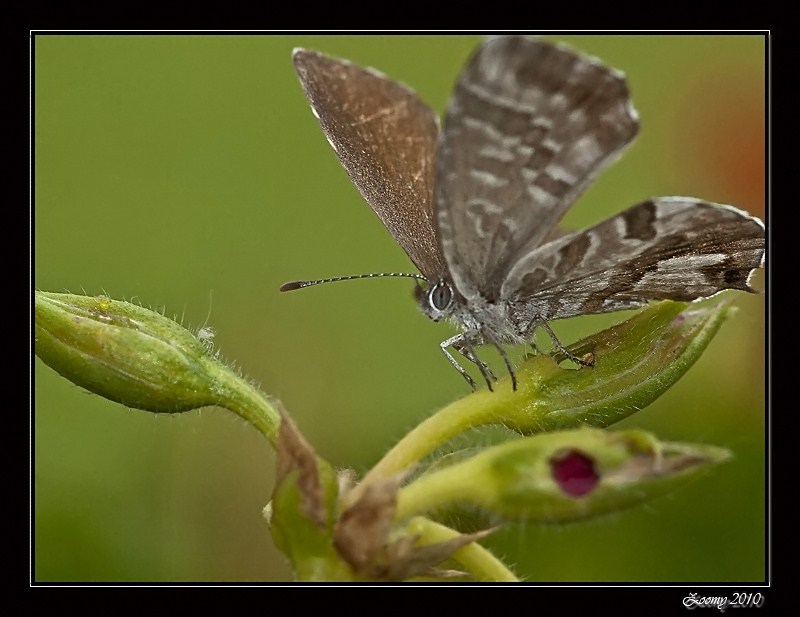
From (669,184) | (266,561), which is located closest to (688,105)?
(669,184)

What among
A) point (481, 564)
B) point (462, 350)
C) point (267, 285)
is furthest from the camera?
point (267, 285)

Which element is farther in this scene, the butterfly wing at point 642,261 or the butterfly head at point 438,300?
the butterfly head at point 438,300

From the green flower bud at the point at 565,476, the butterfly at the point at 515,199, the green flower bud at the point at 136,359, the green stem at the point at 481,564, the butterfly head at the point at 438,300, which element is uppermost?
the butterfly at the point at 515,199

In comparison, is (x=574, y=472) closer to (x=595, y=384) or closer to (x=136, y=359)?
(x=595, y=384)

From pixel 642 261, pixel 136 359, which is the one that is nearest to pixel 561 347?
pixel 642 261

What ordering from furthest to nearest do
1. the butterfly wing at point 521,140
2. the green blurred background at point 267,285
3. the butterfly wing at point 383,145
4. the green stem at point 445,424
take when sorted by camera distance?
the green blurred background at point 267,285
the butterfly wing at point 383,145
the green stem at point 445,424
the butterfly wing at point 521,140

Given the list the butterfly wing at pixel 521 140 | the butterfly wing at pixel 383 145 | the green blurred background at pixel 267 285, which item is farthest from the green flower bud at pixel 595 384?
the green blurred background at pixel 267 285

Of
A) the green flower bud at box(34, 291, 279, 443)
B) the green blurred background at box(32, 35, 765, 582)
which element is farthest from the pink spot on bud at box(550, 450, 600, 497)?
the green blurred background at box(32, 35, 765, 582)

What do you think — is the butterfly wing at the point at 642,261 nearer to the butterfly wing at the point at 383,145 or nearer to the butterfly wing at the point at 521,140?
the butterfly wing at the point at 521,140
